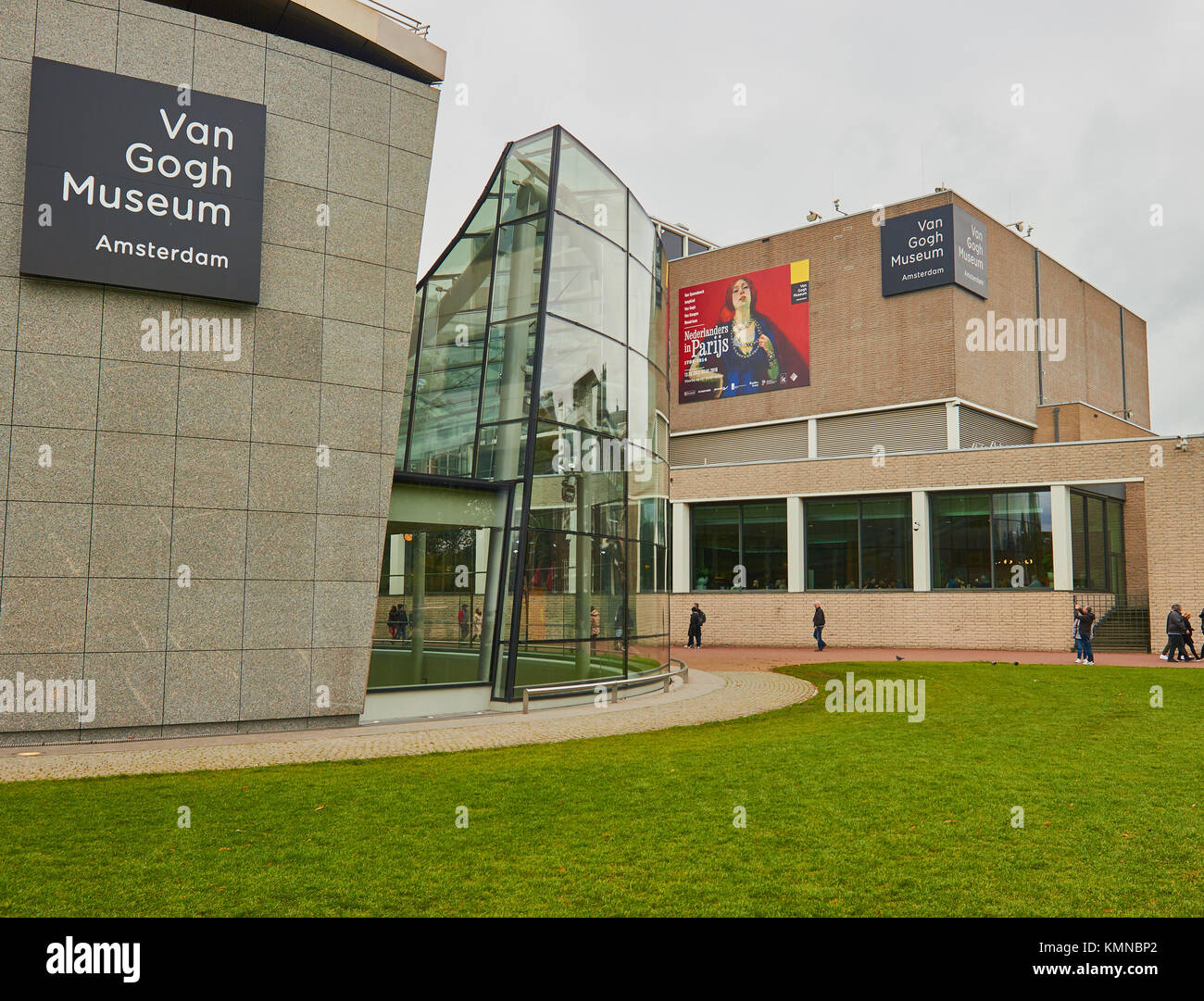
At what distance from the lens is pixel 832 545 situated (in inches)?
1368

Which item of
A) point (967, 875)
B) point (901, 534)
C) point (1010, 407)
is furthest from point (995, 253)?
point (967, 875)

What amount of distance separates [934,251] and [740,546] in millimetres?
14604

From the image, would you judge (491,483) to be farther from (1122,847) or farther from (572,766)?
(1122,847)

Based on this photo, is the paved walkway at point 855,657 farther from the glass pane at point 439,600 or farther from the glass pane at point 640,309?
the glass pane at point 439,600

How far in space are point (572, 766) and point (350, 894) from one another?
5037mm

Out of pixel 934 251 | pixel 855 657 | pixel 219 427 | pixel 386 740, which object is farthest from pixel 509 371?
pixel 934 251

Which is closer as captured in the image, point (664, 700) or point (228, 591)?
point (228, 591)

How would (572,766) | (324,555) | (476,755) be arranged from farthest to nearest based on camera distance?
(324,555) → (476,755) → (572,766)

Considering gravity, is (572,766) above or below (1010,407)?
below

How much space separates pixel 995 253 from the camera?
134ft

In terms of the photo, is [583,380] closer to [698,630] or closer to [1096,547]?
[698,630]

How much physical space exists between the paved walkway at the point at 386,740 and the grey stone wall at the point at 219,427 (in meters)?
0.72

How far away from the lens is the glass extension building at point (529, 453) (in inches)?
677

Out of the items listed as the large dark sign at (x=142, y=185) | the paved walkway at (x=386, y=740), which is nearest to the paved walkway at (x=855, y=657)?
the paved walkway at (x=386, y=740)
